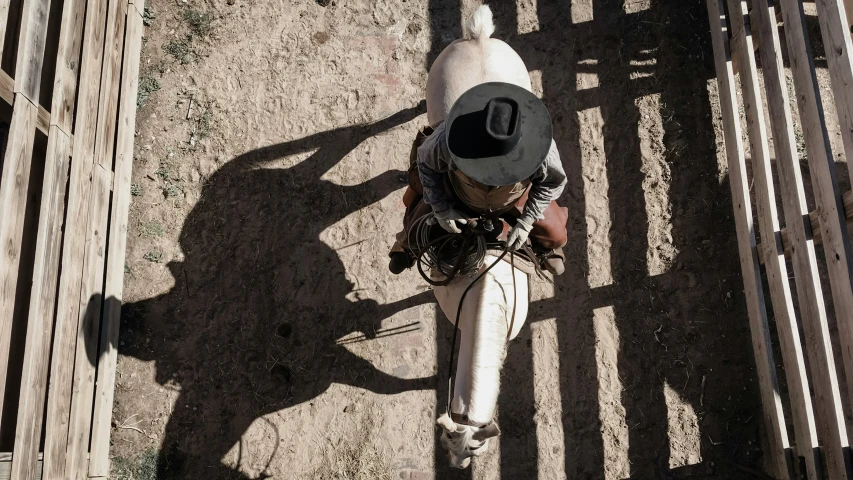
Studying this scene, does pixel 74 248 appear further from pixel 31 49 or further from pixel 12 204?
pixel 31 49

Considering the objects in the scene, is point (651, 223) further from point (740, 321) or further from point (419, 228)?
point (419, 228)

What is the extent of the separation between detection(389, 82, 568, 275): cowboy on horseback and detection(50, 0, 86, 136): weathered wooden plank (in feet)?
7.44

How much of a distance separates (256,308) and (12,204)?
5.84ft

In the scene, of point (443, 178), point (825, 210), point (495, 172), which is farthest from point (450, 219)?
point (825, 210)

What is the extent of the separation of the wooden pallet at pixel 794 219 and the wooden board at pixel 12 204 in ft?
15.4

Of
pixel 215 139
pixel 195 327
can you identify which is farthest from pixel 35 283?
pixel 215 139

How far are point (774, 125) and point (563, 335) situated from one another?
2.09 metres

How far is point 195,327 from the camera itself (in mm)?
4656

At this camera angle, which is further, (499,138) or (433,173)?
(433,173)

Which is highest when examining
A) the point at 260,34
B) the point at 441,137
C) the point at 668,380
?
the point at 260,34

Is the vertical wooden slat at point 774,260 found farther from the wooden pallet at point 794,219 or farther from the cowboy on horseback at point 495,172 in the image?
the cowboy on horseback at point 495,172

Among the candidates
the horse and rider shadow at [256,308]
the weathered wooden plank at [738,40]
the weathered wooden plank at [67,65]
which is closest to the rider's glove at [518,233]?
the horse and rider shadow at [256,308]

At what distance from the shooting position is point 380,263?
4.75 m

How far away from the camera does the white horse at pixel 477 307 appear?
2.98 metres
